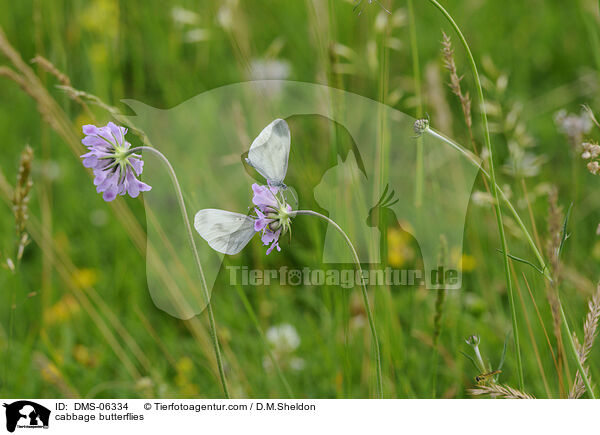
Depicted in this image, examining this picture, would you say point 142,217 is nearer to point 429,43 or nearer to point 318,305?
point 318,305

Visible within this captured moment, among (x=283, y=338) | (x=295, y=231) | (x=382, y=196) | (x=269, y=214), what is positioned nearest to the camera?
(x=269, y=214)

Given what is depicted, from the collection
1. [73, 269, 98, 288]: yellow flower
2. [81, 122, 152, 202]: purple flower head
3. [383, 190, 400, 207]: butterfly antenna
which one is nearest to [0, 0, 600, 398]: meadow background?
[73, 269, 98, 288]: yellow flower

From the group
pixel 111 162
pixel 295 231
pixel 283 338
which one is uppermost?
pixel 295 231

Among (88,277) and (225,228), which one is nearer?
(225,228)

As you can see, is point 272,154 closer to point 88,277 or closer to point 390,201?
point 390,201
